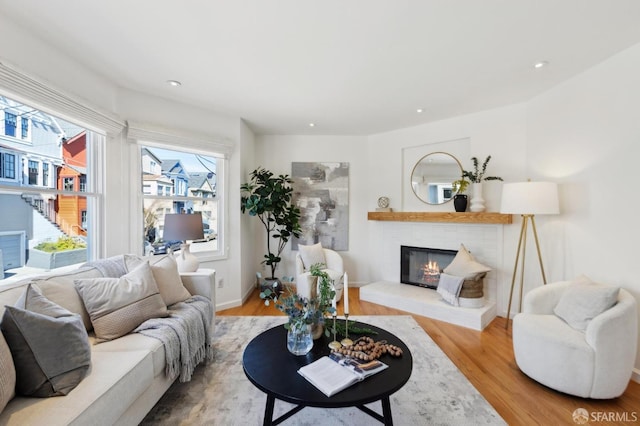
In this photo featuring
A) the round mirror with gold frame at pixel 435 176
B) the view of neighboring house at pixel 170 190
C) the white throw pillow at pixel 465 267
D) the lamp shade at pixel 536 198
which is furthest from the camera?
the round mirror with gold frame at pixel 435 176

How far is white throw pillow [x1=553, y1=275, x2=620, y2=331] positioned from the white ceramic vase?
1320 millimetres

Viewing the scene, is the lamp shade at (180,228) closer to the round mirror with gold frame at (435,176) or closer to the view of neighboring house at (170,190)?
the view of neighboring house at (170,190)

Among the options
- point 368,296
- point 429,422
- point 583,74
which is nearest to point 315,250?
point 368,296

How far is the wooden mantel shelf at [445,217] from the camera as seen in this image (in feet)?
10.5

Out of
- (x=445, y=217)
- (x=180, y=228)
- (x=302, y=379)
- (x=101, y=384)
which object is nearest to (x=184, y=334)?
(x=101, y=384)

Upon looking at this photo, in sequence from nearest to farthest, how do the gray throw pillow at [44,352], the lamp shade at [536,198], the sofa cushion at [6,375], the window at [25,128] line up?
1. the sofa cushion at [6,375]
2. the gray throw pillow at [44,352]
3. the window at [25,128]
4. the lamp shade at [536,198]

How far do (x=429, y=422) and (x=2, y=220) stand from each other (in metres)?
3.10

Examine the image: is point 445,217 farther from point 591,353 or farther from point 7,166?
point 7,166

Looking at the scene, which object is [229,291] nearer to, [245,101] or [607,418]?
[245,101]

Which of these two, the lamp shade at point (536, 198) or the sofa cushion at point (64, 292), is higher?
the lamp shade at point (536, 198)

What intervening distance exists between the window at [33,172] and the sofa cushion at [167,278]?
856mm

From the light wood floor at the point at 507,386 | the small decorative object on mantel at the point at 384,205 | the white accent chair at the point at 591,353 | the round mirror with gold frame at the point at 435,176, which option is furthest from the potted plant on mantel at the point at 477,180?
the white accent chair at the point at 591,353

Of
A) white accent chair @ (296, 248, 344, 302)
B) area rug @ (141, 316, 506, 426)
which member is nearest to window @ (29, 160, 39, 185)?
area rug @ (141, 316, 506, 426)

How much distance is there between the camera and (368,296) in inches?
152
